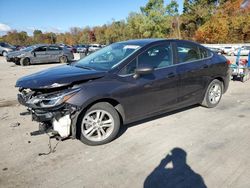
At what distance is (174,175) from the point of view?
3.16 metres

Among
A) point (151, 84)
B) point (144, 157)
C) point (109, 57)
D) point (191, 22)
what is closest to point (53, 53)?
point (109, 57)

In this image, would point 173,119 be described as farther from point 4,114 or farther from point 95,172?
point 4,114

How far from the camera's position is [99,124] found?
4.02 meters

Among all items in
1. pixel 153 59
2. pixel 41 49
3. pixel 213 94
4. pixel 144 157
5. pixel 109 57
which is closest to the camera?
pixel 144 157

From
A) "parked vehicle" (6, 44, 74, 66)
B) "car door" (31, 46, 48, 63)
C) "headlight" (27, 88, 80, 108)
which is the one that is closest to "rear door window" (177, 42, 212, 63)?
"headlight" (27, 88, 80, 108)

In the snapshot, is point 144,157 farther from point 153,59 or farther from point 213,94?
point 213,94

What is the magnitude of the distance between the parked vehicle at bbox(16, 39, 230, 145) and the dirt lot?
13.5 inches

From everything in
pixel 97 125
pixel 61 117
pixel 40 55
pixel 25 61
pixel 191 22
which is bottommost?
pixel 97 125

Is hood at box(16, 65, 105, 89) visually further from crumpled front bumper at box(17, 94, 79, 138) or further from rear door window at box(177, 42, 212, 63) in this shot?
rear door window at box(177, 42, 212, 63)

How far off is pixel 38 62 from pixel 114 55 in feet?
48.6

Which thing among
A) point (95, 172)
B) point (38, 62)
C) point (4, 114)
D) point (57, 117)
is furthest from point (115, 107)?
point (38, 62)

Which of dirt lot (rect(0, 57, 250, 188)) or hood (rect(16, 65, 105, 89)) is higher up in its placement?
hood (rect(16, 65, 105, 89))

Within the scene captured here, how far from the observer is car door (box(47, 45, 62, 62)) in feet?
60.6

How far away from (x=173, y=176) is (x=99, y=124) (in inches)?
57.8
